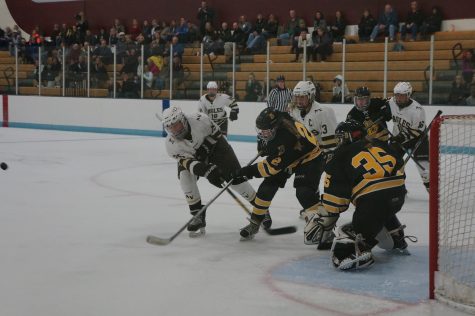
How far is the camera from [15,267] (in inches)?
150

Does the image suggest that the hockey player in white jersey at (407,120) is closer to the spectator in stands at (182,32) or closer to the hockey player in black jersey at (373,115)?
the hockey player in black jersey at (373,115)

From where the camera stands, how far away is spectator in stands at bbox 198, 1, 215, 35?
1645 cm

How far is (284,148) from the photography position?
4312mm

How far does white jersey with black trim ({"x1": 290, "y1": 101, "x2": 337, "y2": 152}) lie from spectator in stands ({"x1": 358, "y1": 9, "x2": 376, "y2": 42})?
8.59 m

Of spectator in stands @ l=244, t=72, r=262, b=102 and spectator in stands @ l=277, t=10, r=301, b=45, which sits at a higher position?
spectator in stands @ l=277, t=10, r=301, b=45

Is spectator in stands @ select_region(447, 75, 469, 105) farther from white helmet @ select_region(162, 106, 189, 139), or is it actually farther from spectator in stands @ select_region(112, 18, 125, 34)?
spectator in stands @ select_region(112, 18, 125, 34)

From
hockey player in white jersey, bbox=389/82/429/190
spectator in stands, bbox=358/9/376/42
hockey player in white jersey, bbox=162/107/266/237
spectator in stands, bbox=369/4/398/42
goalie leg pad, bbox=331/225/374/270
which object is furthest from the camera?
spectator in stands, bbox=358/9/376/42

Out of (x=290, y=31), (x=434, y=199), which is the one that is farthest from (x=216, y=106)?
(x=434, y=199)

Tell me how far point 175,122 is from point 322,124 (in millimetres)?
1542

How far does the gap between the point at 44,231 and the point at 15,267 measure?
101 cm

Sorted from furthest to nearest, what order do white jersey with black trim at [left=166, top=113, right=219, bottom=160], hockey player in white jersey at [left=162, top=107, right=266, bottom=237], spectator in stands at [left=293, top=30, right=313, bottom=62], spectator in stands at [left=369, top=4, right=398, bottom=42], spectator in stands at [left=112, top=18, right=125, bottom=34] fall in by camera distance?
spectator in stands at [left=112, top=18, right=125, bottom=34] → spectator in stands at [left=369, top=4, right=398, bottom=42] → spectator in stands at [left=293, top=30, right=313, bottom=62] → white jersey with black trim at [left=166, top=113, right=219, bottom=160] → hockey player in white jersey at [left=162, top=107, right=266, bottom=237]

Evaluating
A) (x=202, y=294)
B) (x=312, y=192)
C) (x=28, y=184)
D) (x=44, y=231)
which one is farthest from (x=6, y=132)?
(x=202, y=294)

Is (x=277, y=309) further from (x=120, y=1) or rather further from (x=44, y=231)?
(x=120, y=1)

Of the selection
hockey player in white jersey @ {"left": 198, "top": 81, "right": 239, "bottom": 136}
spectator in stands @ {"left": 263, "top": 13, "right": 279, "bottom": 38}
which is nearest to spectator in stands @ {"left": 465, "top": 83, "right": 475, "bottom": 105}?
hockey player in white jersey @ {"left": 198, "top": 81, "right": 239, "bottom": 136}
